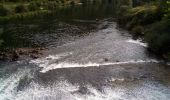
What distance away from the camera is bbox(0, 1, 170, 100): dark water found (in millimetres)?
41531

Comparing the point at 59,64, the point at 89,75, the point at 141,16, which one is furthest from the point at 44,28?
the point at 89,75

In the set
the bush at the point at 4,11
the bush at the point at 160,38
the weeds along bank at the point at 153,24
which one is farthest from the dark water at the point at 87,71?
the bush at the point at 4,11

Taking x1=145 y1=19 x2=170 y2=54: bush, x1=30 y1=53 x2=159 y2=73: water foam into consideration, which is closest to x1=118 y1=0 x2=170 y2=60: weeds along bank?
x1=145 y1=19 x2=170 y2=54: bush

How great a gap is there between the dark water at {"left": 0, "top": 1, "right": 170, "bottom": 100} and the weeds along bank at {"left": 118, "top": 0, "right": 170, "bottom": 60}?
240 centimetres

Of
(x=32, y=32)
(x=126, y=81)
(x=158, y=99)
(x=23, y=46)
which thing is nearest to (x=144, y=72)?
(x=126, y=81)

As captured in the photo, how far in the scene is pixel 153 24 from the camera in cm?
6644

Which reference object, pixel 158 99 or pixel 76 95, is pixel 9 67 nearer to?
pixel 76 95

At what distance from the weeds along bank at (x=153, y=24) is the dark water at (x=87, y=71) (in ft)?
7.88

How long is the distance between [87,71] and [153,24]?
23662 millimetres

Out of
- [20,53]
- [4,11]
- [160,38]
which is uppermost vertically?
[160,38]

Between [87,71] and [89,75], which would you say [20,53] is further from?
[89,75]

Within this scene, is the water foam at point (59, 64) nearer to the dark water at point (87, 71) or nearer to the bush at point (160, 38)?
the dark water at point (87, 71)

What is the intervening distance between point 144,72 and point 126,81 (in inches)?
202

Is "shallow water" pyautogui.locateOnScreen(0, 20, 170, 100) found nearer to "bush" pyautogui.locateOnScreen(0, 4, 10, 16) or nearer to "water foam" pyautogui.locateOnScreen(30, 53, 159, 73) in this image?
"water foam" pyautogui.locateOnScreen(30, 53, 159, 73)
